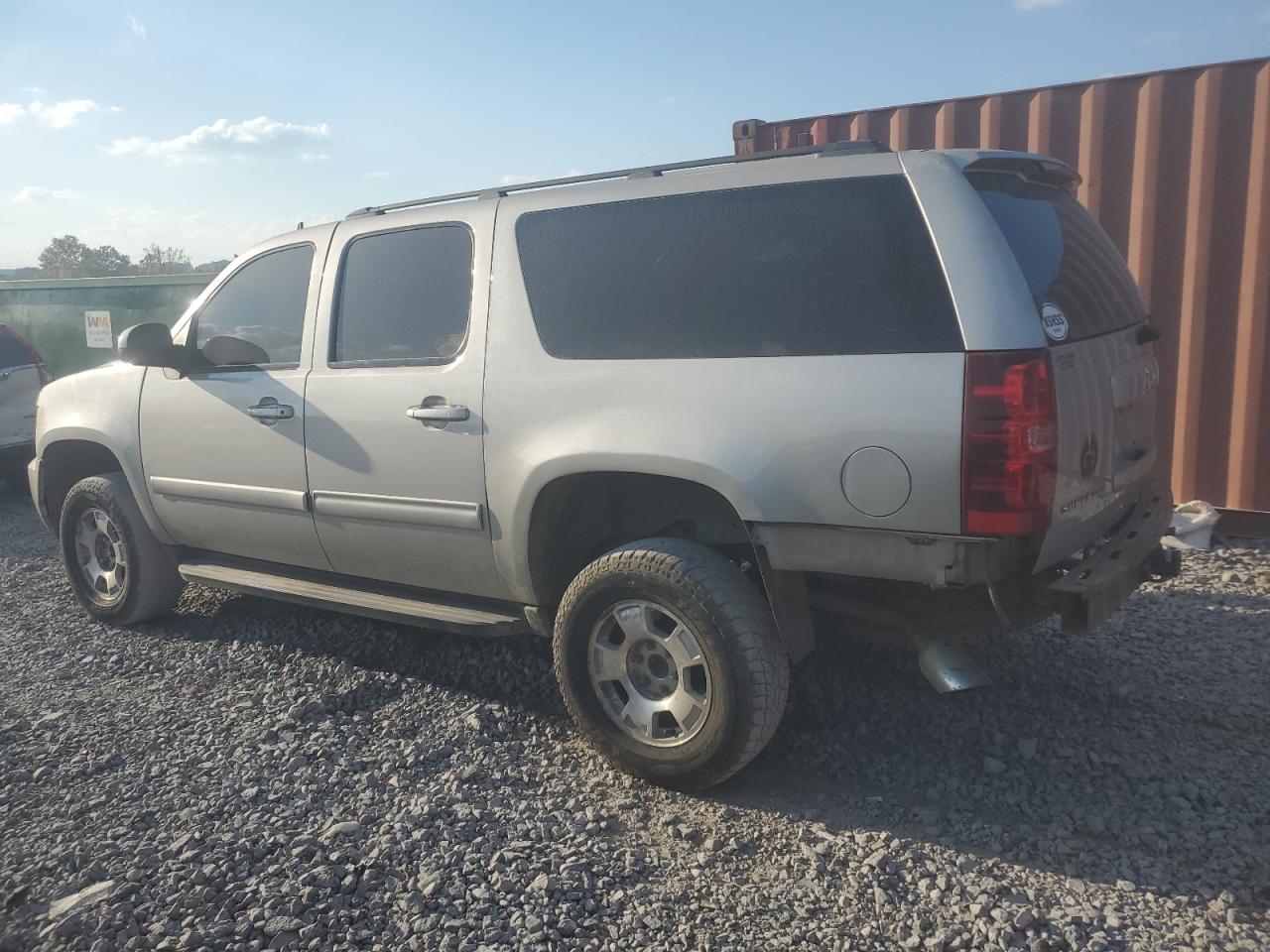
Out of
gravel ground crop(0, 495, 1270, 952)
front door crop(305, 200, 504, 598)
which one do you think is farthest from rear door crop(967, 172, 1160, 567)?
front door crop(305, 200, 504, 598)

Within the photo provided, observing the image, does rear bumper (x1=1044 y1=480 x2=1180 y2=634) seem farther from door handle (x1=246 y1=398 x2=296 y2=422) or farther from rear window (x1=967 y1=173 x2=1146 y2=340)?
door handle (x1=246 y1=398 x2=296 y2=422)

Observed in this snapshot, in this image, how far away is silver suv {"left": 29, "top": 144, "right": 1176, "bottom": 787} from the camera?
2883 millimetres

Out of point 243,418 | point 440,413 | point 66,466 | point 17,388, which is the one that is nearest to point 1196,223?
point 440,413

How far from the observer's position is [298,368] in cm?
430

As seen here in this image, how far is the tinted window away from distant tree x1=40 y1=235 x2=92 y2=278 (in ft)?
121

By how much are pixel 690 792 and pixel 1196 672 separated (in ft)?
7.54

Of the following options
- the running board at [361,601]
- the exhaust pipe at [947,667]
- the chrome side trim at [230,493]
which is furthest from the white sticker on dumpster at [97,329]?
the exhaust pipe at [947,667]

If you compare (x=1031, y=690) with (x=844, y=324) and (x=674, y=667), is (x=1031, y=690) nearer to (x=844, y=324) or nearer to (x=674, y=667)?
(x=674, y=667)

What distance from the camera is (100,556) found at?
537 cm

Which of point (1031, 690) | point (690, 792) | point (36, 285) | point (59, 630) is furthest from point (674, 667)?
point (36, 285)

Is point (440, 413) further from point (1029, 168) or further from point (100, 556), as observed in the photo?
point (100, 556)

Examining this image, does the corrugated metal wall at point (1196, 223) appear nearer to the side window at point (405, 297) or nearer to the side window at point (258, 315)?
the side window at point (405, 297)

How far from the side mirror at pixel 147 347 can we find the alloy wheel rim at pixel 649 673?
2.54 meters

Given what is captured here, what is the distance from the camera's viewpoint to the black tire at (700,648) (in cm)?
317
